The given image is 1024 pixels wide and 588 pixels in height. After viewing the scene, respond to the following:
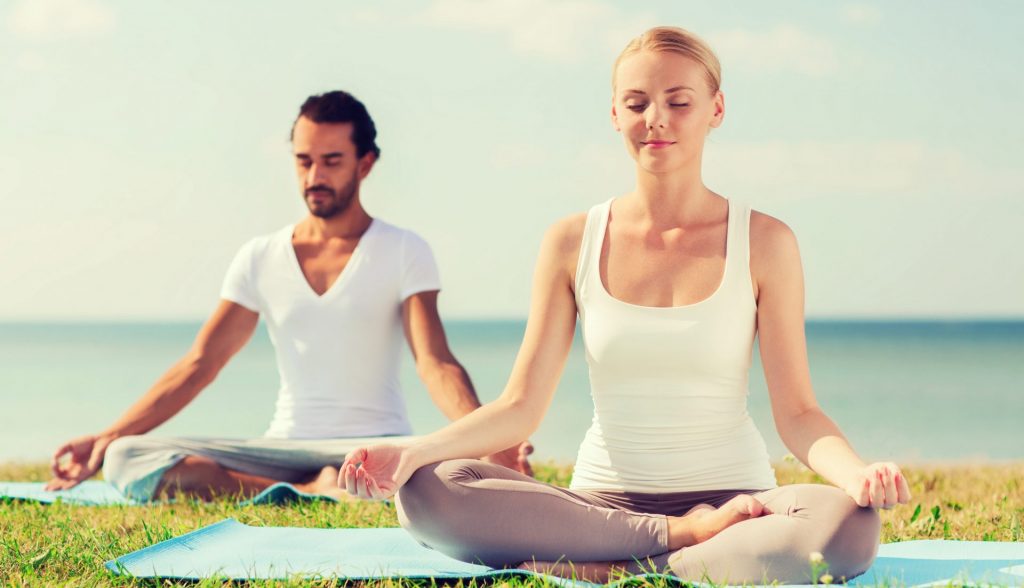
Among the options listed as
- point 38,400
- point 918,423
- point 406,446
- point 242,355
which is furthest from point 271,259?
point 242,355

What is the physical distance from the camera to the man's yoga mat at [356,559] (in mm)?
3506

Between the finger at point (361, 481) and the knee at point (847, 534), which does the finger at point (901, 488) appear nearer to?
the knee at point (847, 534)

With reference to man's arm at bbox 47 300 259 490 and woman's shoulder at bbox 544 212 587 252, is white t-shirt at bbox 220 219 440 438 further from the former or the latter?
woman's shoulder at bbox 544 212 587 252

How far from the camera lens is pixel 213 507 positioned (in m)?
5.39

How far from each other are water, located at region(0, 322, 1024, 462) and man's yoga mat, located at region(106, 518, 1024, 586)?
196 inches

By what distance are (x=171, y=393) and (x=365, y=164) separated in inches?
57.1

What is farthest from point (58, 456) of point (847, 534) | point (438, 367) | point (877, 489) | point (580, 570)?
point (877, 489)

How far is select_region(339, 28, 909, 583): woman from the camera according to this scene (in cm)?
339

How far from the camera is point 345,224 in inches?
240

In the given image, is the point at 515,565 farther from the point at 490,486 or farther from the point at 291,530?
the point at 291,530

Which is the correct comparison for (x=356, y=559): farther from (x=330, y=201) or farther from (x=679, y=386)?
(x=330, y=201)

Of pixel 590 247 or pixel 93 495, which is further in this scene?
pixel 93 495

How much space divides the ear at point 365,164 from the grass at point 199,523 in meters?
1.73

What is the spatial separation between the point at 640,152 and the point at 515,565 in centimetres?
122
